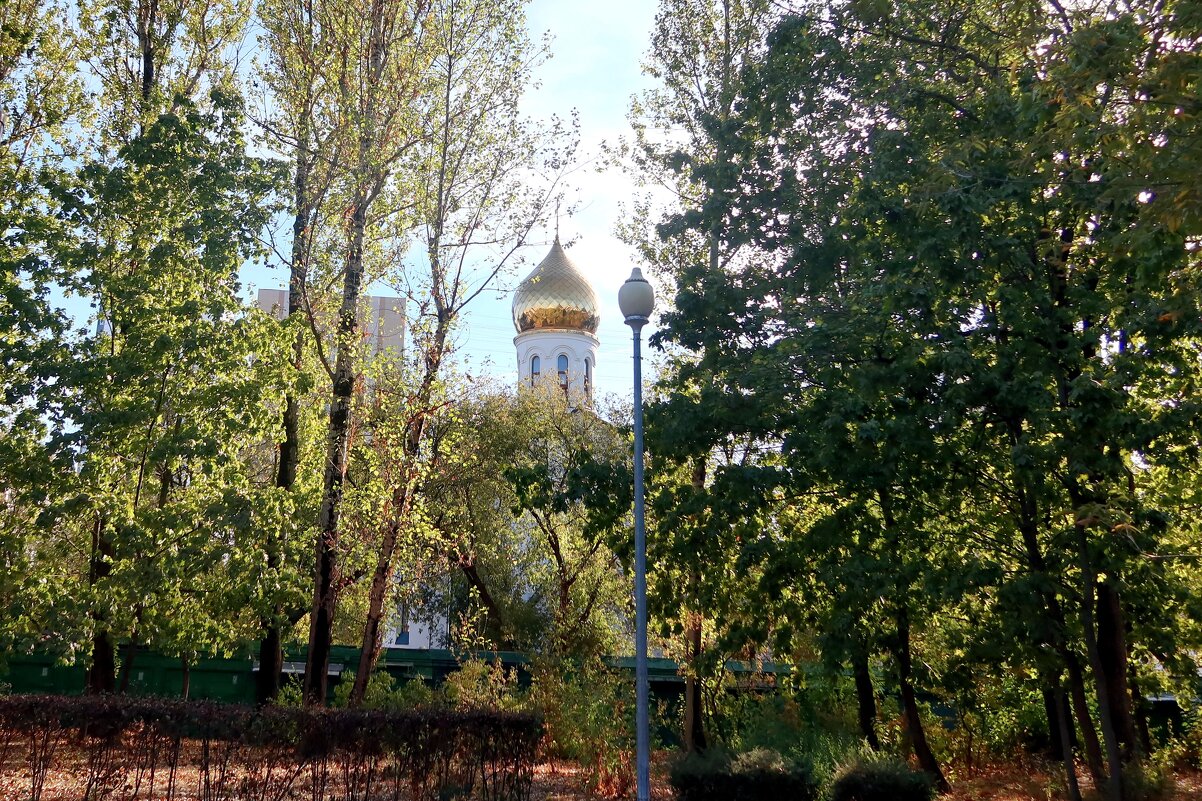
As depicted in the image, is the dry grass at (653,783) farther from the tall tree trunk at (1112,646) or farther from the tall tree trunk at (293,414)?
the tall tree trunk at (293,414)

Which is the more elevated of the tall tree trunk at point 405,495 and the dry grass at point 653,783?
the tall tree trunk at point 405,495

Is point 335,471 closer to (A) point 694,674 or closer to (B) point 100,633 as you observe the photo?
(B) point 100,633

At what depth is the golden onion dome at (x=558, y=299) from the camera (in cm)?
4875

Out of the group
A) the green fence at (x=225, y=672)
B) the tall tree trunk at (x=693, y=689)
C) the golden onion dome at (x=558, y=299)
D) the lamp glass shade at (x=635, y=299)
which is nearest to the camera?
the lamp glass shade at (x=635, y=299)

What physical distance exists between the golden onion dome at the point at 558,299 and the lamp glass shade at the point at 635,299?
39102mm

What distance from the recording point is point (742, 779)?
9.34 m

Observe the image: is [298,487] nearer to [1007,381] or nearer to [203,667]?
[203,667]

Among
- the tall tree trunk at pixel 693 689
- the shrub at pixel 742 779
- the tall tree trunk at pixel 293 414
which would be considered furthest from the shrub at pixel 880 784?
the tall tree trunk at pixel 293 414

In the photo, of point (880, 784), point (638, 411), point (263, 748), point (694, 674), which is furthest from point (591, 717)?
point (638, 411)

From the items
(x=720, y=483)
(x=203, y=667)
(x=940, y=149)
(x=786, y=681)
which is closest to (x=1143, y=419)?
(x=940, y=149)

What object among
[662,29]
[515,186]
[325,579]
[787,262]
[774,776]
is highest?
[662,29]

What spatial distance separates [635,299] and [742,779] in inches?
194

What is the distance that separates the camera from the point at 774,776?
937 cm

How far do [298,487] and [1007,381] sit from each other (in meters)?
11.6
